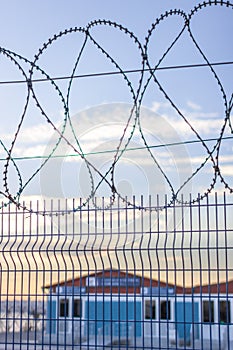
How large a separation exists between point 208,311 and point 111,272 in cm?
113

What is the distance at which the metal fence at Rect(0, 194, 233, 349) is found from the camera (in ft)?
21.8

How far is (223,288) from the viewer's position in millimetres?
6586

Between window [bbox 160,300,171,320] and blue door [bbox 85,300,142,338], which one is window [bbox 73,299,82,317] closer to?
blue door [bbox 85,300,142,338]

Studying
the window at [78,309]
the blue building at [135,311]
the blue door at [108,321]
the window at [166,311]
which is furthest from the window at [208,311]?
the window at [78,309]

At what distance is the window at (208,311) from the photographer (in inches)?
257

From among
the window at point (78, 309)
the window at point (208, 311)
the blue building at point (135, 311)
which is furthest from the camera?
the window at point (78, 309)

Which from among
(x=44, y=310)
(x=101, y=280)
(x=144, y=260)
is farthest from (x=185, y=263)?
(x=44, y=310)

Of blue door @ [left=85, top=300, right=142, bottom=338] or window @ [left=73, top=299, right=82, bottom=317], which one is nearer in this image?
blue door @ [left=85, top=300, right=142, bottom=338]

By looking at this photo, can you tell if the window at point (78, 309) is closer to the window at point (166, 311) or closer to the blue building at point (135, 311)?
the blue building at point (135, 311)

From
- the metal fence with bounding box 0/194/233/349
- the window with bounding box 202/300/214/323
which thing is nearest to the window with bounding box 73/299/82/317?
the metal fence with bounding box 0/194/233/349

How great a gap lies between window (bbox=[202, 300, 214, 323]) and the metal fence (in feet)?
0.04

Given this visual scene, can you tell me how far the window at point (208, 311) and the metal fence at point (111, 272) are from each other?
12mm

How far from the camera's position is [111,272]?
6961 mm

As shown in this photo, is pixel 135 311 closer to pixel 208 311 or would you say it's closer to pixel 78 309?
pixel 208 311
